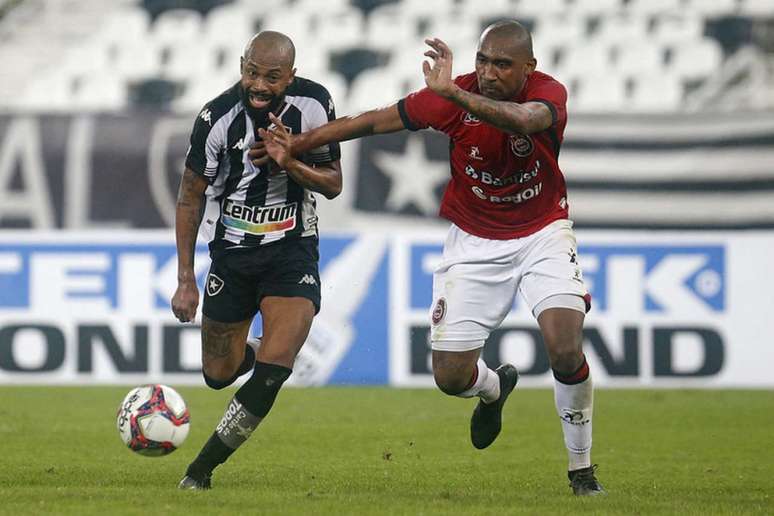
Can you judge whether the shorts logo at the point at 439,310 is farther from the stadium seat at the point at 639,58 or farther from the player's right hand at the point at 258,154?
the stadium seat at the point at 639,58

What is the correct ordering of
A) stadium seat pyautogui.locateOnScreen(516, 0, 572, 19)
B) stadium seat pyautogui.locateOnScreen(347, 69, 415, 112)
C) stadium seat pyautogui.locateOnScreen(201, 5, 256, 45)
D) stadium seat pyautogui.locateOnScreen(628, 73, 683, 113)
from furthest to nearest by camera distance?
stadium seat pyautogui.locateOnScreen(201, 5, 256, 45), stadium seat pyautogui.locateOnScreen(516, 0, 572, 19), stadium seat pyautogui.locateOnScreen(347, 69, 415, 112), stadium seat pyautogui.locateOnScreen(628, 73, 683, 113)

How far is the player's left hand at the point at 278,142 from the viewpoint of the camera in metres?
6.85

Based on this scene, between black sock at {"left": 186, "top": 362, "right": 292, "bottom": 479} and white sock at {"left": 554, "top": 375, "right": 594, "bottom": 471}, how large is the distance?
4.53ft

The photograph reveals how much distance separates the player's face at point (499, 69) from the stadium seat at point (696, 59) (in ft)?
37.5

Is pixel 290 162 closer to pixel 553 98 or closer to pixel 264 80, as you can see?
pixel 264 80

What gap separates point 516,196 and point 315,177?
3.31 ft

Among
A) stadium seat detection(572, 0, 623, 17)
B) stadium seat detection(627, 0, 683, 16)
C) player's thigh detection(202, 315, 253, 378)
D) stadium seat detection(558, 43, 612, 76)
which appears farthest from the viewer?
stadium seat detection(572, 0, 623, 17)

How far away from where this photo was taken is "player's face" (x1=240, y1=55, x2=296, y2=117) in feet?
22.4

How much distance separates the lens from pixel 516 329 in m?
13.2

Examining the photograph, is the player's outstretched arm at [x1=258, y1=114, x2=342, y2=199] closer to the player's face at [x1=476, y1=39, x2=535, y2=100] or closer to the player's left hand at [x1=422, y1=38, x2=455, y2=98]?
the player's left hand at [x1=422, y1=38, x2=455, y2=98]

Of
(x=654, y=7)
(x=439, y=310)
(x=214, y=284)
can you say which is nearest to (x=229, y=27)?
(x=654, y=7)

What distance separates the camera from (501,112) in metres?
6.38

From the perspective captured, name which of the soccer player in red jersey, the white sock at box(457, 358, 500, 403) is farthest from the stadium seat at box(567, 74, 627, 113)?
the soccer player in red jersey

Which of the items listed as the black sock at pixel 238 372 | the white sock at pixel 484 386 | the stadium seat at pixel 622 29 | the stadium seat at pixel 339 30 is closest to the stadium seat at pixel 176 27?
the stadium seat at pixel 339 30
